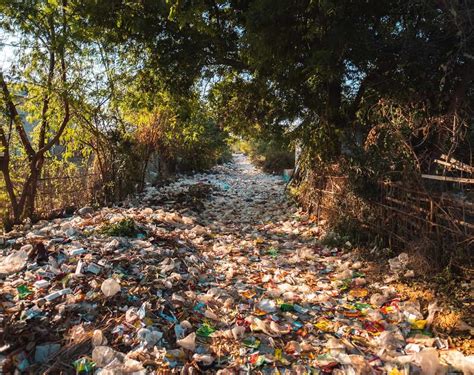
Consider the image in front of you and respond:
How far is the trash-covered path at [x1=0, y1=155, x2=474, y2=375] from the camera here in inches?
89.6

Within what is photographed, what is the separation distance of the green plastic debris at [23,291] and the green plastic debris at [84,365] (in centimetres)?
98

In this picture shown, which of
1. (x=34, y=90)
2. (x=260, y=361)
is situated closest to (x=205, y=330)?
(x=260, y=361)

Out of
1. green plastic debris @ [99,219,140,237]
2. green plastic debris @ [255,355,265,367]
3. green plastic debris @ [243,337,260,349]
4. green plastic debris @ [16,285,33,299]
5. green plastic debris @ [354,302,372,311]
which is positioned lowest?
green plastic debris @ [255,355,265,367]

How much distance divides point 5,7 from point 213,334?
5.33 m

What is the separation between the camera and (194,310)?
9.75 ft

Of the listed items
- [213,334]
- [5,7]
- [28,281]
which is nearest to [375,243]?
[213,334]

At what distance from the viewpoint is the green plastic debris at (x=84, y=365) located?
6.97ft

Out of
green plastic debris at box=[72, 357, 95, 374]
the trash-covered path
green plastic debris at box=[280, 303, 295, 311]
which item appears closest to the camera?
green plastic debris at box=[72, 357, 95, 374]

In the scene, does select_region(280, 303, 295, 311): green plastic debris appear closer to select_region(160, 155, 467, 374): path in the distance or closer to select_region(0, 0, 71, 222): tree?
select_region(160, 155, 467, 374): path in the distance

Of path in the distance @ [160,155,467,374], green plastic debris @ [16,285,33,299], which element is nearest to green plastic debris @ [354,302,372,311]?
path in the distance @ [160,155,467,374]

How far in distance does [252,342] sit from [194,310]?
62 cm

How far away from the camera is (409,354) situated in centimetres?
244

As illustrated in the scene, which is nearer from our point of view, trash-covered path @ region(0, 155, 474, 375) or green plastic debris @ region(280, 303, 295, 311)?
trash-covered path @ region(0, 155, 474, 375)

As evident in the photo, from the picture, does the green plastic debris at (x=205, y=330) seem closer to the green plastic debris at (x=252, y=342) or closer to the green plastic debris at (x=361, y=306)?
the green plastic debris at (x=252, y=342)
